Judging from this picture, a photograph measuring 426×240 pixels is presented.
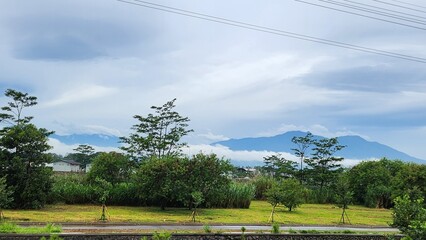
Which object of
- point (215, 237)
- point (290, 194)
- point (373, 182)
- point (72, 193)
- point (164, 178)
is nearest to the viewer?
point (215, 237)

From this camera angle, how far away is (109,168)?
36500mm

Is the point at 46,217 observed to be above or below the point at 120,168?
below

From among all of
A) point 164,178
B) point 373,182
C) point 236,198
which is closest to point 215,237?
point 164,178

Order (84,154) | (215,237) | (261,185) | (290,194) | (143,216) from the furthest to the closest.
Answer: (84,154), (261,185), (290,194), (143,216), (215,237)

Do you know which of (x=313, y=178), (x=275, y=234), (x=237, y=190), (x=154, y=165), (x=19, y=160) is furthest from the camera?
(x=313, y=178)

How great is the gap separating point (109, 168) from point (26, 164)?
25.7 feet

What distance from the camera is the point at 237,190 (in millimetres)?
36438

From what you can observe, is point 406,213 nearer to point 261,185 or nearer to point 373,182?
point 261,185

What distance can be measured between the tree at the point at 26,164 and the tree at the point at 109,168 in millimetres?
5649

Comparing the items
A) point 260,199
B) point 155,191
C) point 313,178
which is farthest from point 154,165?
point 313,178

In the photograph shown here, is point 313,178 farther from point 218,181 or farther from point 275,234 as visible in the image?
point 275,234

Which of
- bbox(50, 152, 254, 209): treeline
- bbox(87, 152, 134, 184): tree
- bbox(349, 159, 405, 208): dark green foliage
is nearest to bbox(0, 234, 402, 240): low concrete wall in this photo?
bbox(50, 152, 254, 209): treeline

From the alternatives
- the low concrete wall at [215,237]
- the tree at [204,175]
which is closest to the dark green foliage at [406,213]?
the low concrete wall at [215,237]

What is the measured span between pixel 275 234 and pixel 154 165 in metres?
13.5
